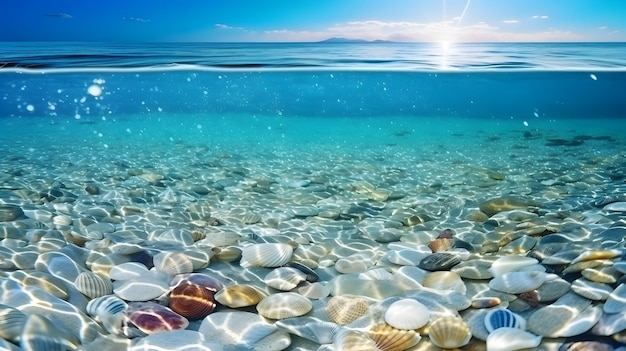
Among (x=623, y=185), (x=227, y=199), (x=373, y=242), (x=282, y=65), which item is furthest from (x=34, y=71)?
(x=623, y=185)

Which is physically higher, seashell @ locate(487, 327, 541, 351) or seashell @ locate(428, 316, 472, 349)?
seashell @ locate(487, 327, 541, 351)

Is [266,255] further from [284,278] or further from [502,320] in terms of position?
[502,320]

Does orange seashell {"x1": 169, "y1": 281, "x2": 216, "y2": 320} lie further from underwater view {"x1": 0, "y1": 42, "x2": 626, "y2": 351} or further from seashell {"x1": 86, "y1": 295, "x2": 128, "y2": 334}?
seashell {"x1": 86, "y1": 295, "x2": 128, "y2": 334}

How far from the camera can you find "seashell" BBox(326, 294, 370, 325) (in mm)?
2482

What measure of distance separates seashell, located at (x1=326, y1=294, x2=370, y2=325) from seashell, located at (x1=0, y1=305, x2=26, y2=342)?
152cm

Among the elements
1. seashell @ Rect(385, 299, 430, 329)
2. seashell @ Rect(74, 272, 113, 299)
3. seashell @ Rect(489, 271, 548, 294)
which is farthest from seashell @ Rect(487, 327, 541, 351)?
seashell @ Rect(74, 272, 113, 299)

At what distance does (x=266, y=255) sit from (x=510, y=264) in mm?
1801

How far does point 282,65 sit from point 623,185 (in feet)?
46.9

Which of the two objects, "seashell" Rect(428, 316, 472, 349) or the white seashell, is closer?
"seashell" Rect(428, 316, 472, 349)

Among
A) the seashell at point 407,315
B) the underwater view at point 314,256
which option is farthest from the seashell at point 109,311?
the seashell at point 407,315

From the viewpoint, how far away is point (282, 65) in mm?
18391

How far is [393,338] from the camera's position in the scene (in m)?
2.21

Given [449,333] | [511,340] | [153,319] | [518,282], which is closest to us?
[511,340]

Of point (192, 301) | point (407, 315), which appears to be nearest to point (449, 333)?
point (407, 315)
